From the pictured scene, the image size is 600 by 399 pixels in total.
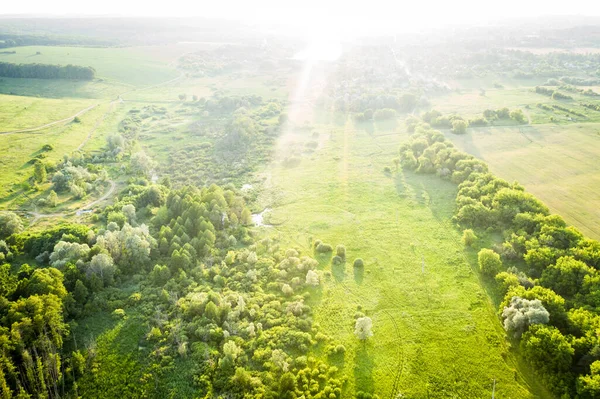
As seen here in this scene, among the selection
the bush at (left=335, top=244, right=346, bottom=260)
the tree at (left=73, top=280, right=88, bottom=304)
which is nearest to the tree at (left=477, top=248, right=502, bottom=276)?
the bush at (left=335, top=244, right=346, bottom=260)

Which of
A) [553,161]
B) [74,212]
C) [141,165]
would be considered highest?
[553,161]

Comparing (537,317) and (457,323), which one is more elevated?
(537,317)

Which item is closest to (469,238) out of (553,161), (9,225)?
(553,161)

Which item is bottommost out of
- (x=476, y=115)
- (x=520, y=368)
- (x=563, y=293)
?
(x=520, y=368)

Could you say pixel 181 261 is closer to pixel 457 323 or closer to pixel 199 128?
pixel 457 323

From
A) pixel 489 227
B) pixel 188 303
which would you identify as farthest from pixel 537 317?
pixel 188 303

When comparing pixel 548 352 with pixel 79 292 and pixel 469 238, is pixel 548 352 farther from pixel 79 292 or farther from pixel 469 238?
pixel 79 292

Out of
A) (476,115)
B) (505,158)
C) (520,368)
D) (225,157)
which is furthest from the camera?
(476,115)
